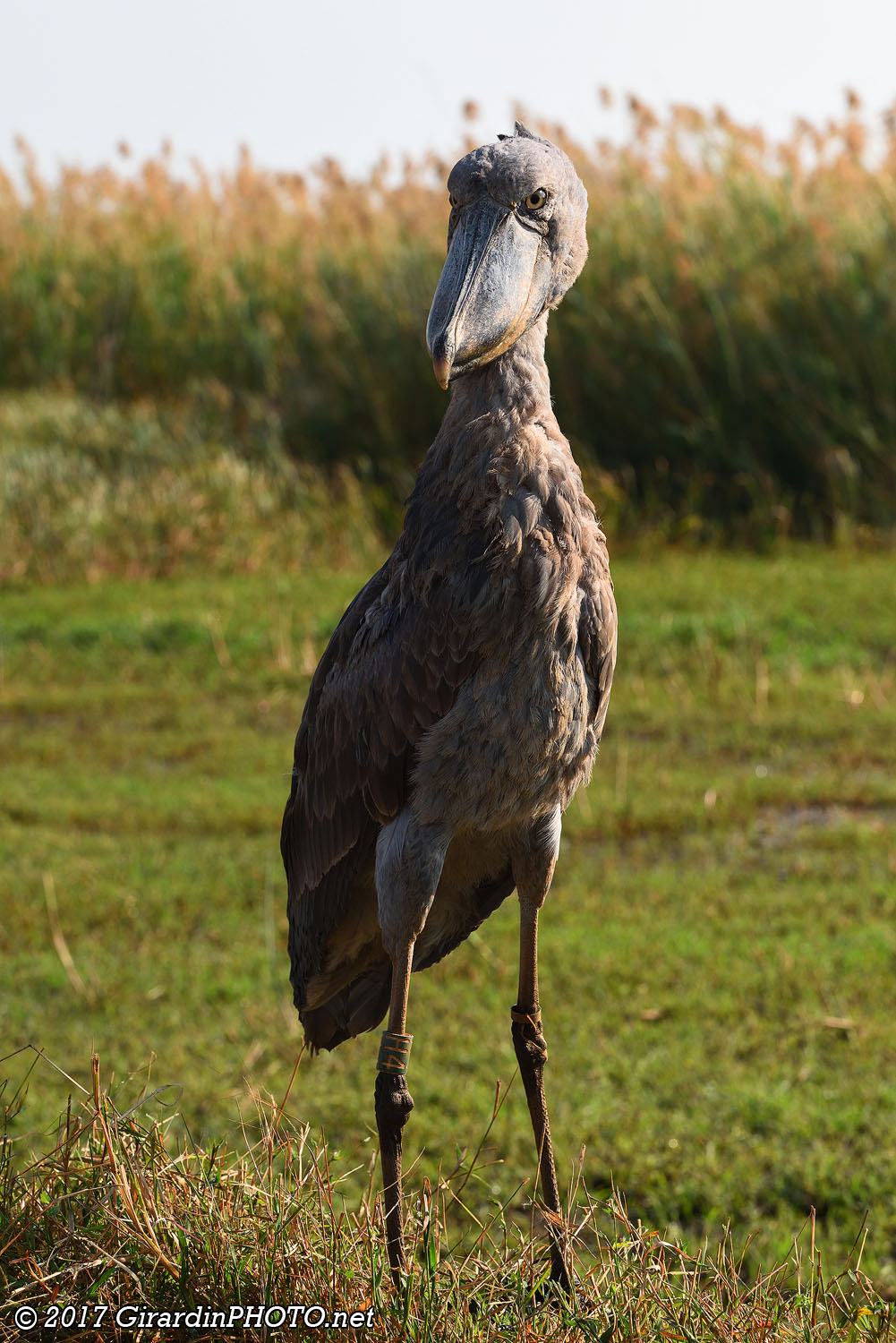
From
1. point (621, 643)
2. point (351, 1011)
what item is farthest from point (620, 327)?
point (351, 1011)

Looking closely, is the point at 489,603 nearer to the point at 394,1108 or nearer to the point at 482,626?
the point at 482,626

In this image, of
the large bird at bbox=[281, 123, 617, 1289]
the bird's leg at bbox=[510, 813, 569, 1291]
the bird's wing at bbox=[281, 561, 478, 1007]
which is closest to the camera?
the large bird at bbox=[281, 123, 617, 1289]

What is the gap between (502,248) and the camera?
7.52 feet

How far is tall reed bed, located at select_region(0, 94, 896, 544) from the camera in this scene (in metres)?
10.1

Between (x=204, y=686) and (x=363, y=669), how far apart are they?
A: 5621 millimetres

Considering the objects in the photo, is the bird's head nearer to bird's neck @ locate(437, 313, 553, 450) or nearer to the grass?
bird's neck @ locate(437, 313, 553, 450)

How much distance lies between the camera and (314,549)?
395 inches

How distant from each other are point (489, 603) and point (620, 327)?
8591 millimetres

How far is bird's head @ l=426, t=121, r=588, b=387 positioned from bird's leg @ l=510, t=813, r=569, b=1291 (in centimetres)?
87

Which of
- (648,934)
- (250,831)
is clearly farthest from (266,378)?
(648,934)

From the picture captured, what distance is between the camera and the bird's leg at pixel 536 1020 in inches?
105

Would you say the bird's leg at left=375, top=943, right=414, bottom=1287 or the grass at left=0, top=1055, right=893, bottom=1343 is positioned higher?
A: the bird's leg at left=375, top=943, right=414, bottom=1287

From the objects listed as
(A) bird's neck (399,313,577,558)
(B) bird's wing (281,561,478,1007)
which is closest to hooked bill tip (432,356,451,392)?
(A) bird's neck (399,313,577,558)

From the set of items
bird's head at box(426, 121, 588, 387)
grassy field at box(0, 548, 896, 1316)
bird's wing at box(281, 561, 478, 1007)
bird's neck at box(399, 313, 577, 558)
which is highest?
bird's head at box(426, 121, 588, 387)
